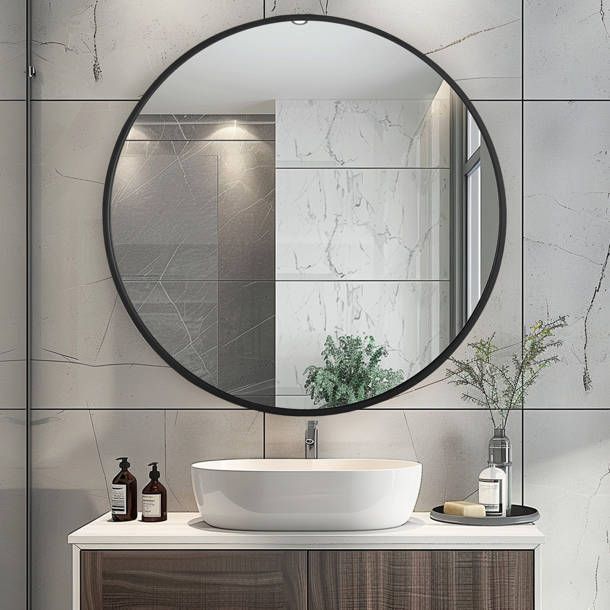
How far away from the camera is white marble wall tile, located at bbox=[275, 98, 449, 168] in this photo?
2.29 meters

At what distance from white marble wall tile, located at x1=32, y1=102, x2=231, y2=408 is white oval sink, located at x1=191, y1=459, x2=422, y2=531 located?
0.40m

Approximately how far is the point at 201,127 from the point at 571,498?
1342mm

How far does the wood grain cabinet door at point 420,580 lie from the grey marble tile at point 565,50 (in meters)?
1.18

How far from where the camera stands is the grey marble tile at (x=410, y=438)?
2271 millimetres

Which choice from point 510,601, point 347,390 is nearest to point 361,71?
point 347,390

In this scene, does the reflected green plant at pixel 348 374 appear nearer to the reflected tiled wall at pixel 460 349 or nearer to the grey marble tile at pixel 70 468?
the reflected tiled wall at pixel 460 349

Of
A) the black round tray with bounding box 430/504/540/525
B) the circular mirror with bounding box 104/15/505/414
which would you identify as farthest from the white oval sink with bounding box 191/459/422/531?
the circular mirror with bounding box 104/15/505/414

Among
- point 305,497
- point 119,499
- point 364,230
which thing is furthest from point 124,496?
point 364,230

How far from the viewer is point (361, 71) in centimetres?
230

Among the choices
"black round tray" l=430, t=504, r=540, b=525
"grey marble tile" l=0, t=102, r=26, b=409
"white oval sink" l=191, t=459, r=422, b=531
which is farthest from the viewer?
"grey marble tile" l=0, t=102, r=26, b=409

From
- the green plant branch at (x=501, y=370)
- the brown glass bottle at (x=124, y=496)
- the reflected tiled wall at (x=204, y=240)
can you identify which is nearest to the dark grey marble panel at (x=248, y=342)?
the reflected tiled wall at (x=204, y=240)

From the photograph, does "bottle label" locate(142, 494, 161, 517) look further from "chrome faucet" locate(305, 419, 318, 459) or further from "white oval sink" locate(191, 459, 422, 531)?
"chrome faucet" locate(305, 419, 318, 459)

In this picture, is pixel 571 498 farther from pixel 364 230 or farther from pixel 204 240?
pixel 204 240

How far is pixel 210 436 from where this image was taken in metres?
2.28
